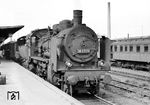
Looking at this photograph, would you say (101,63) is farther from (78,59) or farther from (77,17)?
(77,17)

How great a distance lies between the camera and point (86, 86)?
36.6 ft

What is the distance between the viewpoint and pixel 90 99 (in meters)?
11.3

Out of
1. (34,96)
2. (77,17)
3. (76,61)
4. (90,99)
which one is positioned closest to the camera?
(34,96)

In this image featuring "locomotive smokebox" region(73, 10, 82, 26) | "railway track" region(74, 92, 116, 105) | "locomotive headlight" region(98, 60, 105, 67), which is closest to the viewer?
"railway track" region(74, 92, 116, 105)

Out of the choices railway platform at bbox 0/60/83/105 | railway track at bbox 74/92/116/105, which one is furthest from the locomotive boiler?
railway platform at bbox 0/60/83/105

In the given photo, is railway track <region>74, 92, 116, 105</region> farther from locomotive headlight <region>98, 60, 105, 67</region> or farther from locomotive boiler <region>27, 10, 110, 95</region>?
locomotive headlight <region>98, 60, 105, 67</region>

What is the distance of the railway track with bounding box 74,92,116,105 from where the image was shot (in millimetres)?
10625

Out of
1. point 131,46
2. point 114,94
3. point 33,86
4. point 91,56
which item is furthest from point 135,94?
point 131,46

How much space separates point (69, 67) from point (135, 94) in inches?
146

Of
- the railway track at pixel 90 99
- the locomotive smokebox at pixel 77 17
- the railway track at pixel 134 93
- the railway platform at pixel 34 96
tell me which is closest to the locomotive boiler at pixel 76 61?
the locomotive smokebox at pixel 77 17

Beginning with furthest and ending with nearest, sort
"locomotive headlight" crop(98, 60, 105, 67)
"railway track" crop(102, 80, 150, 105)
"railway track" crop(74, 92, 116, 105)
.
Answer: "railway track" crop(102, 80, 150, 105) → "locomotive headlight" crop(98, 60, 105, 67) → "railway track" crop(74, 92, 116, 105)

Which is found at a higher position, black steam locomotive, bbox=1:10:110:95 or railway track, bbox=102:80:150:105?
black steam locomotive, bbox=1:10:110:95

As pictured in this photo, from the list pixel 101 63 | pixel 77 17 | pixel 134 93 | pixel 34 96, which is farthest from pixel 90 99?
pixel 77 17

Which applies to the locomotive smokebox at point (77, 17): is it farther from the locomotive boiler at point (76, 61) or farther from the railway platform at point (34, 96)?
the railway platform at point (34, 96)
